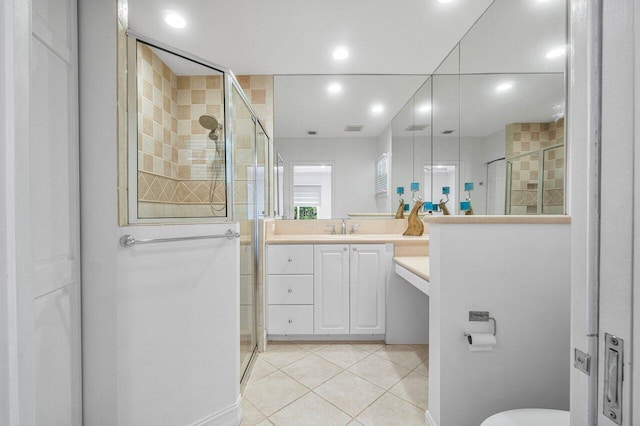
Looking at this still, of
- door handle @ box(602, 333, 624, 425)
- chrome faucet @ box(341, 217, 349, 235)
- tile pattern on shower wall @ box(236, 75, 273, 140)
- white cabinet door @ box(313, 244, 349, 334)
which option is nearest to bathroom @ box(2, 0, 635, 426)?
door handle @ box(602, 333, 624, 425)

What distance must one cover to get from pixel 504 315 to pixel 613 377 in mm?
1106

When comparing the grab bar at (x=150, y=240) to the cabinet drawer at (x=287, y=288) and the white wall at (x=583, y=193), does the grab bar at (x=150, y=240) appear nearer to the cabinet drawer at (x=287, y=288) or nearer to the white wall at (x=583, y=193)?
the cabinet drawer at (x=287, y=288)

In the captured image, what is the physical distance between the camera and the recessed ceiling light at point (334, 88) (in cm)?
272

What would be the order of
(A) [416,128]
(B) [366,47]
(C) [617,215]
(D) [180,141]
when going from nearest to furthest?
1. (C) [617,215]
2. (D) [180,141]
3. (B) [366,47]
4. (A) [416,128]

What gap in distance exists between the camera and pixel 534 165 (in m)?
1.40

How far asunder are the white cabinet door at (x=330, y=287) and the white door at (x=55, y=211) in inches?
62.6

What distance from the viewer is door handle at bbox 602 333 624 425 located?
0.32 m

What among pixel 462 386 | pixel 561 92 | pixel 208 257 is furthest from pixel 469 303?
pixel 208 257

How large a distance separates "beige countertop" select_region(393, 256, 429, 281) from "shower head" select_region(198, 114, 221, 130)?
137 cm

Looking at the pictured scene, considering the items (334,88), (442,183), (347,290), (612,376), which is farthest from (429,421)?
(334,88)

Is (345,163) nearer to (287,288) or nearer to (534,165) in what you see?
(287,288)

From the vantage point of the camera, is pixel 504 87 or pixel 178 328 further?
pixel 504 87

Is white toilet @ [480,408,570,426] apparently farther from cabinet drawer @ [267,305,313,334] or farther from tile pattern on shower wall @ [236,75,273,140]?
tile pattern on shower wall @ [236,75,273,140]

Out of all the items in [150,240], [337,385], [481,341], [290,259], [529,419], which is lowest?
[337,385]
